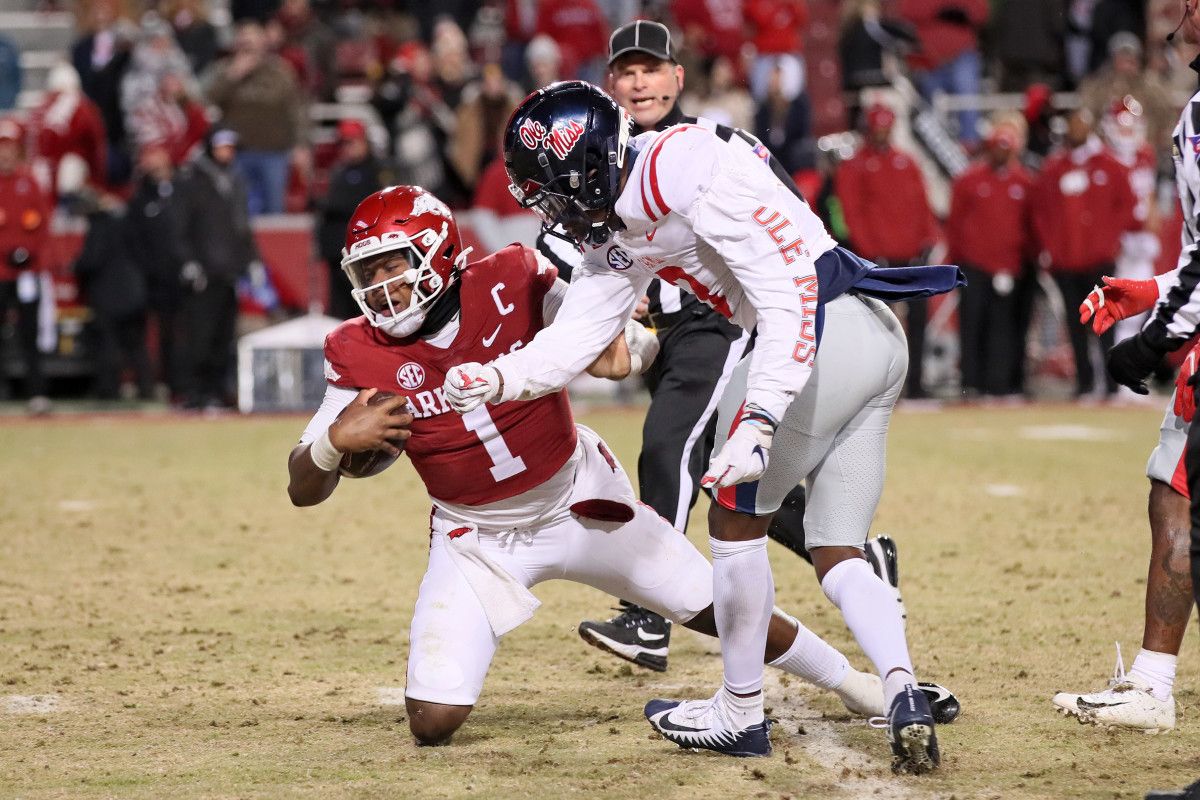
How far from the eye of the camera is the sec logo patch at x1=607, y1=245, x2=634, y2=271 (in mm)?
3941

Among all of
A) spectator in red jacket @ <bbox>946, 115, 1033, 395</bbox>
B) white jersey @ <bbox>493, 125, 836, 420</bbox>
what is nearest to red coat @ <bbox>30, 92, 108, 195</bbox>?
spectator in red jacket @ <bbox>946, 115, 1033, 395</bbox>

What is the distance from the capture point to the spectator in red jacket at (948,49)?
14.8 metres

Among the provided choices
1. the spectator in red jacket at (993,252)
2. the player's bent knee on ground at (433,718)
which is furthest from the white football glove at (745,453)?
the spectator in red jacket at (993,252)

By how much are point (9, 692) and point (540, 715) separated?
1.59 metres

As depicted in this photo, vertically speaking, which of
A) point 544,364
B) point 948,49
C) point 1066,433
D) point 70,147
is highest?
point 948,49

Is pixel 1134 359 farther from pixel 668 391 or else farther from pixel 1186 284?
pixel 668 391

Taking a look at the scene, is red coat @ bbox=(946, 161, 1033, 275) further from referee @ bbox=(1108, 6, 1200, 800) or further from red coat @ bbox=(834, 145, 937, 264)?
referee @ bbox=(1108, 6, 1200, 800)

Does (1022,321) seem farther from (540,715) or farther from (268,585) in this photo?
(540,715)

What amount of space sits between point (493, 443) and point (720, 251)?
0.96 metres

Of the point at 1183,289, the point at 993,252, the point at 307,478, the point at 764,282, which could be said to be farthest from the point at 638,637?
the point at 993,252

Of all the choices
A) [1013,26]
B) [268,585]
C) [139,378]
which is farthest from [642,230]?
[1013,26]

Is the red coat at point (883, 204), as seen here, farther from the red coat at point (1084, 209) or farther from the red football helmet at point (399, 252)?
the red football helmet at point (399, 252)

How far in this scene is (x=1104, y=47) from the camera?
14.8 meters

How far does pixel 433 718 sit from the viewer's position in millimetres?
4023
